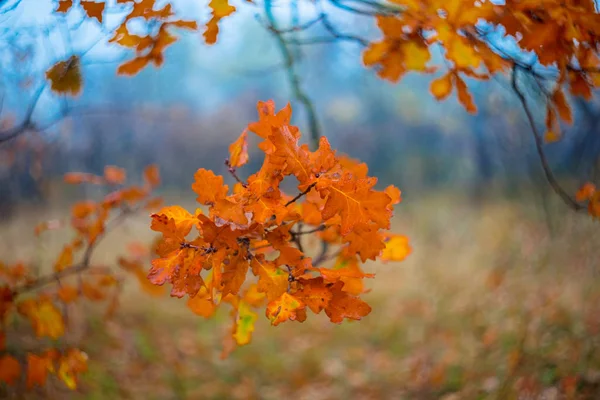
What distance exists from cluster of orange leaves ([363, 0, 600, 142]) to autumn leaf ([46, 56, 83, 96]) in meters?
0.69

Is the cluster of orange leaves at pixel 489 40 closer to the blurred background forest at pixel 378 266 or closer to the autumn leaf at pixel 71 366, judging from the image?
the blurred background forest at pixel 378 266

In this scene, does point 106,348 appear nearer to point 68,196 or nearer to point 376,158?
point 68,196

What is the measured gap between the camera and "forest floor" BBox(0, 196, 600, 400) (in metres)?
2.39

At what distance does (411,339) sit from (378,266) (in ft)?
5.02

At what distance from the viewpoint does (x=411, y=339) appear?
344cm

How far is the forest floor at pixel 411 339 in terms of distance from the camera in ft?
7.83

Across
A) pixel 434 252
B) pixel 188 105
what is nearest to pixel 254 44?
pixel 188 105

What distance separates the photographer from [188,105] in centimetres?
657

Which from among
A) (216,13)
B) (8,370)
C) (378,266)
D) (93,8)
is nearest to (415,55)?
(216,13)

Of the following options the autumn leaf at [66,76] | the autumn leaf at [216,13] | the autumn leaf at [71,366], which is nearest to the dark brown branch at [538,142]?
the autumn leaf at [216,13]

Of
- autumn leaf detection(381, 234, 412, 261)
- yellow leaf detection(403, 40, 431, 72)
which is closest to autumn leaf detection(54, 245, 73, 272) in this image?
autumn leaf detection(381, 234, 412, 261)

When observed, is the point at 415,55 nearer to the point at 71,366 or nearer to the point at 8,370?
the point at 71,366

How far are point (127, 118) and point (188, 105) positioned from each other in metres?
1.20

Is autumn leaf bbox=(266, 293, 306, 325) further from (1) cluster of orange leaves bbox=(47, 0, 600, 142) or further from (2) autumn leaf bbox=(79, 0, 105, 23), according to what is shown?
(2) autumn leaf bbox=(79, 0, 105, 23)
